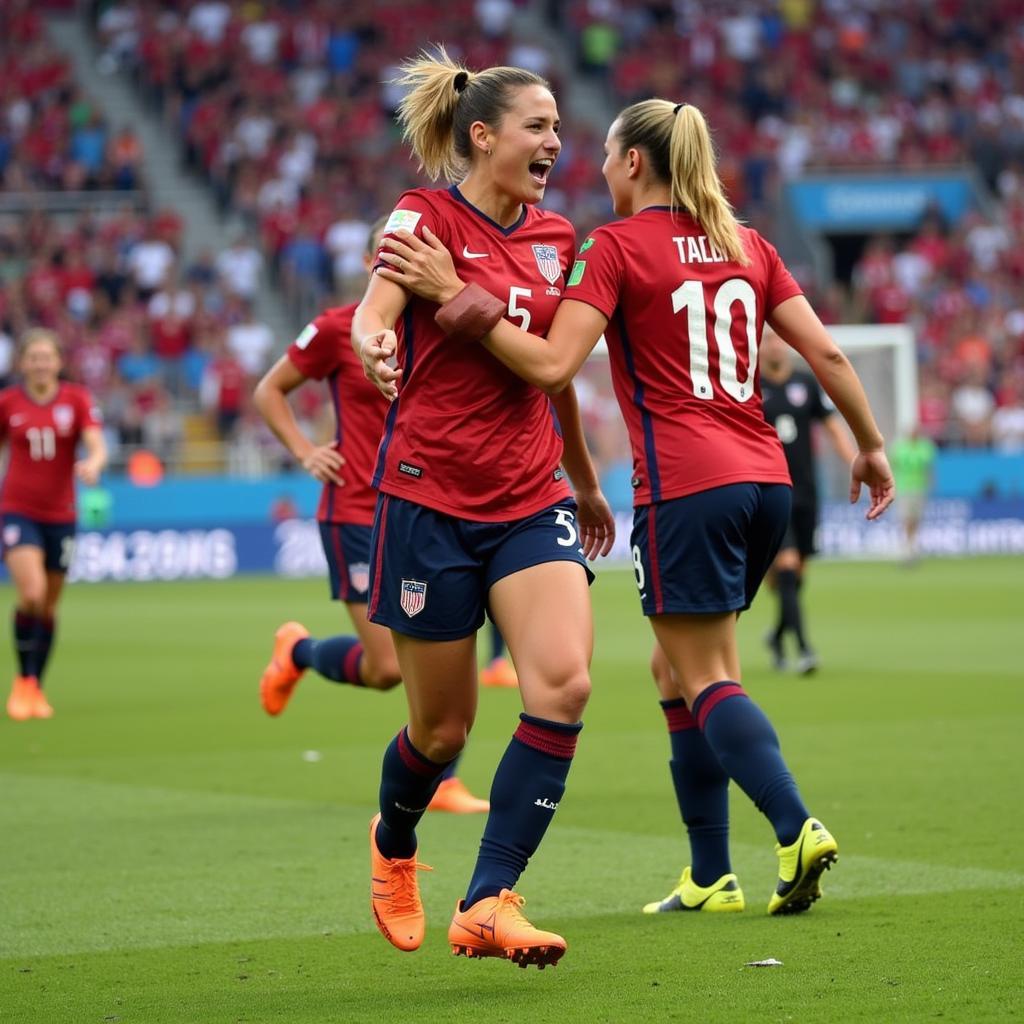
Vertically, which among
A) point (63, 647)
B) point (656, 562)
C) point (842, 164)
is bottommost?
point (63, 647)

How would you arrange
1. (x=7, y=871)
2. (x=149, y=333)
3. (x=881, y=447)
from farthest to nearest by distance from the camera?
(x=149, y=333)
(x=7, y=871)
(x=881, y=447)

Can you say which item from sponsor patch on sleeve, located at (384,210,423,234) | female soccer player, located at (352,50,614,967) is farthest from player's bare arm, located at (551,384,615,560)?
sponsor patch on sleeve, located at (384,210,423,234)

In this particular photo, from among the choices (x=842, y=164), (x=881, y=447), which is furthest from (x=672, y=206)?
(x=842, y=164)

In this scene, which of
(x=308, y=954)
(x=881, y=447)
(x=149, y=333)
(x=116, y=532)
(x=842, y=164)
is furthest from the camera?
(x=842, y=164)

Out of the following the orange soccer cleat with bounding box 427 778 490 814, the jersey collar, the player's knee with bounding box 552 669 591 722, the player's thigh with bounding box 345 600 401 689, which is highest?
the jersey collar

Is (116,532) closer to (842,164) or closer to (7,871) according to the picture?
(842,164)

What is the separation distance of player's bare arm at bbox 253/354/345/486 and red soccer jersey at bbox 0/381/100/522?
3976 millimetres

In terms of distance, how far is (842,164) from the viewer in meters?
37.2

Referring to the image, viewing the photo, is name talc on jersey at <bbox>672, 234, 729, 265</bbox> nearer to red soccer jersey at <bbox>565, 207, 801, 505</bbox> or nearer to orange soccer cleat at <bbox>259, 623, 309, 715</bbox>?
red soccer jersey at <bbox>565, 207, 801, 505</bbox>

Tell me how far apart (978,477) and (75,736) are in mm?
21963

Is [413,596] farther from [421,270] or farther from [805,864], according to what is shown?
[805,864]

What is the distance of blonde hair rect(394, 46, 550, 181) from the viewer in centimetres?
537

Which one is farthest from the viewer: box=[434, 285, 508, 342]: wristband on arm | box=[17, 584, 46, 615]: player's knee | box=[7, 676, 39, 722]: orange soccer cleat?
box=[17, 584, 46, 615]: player's knee

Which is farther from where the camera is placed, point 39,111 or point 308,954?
point 39,111
